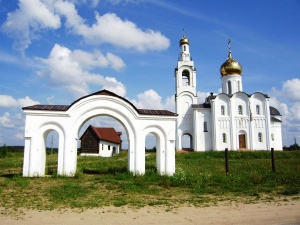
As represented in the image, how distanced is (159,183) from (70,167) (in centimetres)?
481

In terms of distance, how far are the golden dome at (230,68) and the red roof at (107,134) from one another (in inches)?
747

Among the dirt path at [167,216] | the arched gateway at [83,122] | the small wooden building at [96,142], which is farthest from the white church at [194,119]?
the small wooden building at [96,142]

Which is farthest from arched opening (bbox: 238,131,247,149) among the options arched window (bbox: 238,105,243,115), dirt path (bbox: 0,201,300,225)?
dirt path (bbox: 0,201,300,225)

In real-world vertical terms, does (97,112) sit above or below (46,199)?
above

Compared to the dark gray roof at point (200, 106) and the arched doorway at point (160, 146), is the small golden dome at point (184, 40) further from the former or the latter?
the arched doorway at point (160, 146)

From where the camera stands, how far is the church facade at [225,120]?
34469 mm

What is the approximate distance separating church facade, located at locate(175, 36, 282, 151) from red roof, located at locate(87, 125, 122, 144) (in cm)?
1183

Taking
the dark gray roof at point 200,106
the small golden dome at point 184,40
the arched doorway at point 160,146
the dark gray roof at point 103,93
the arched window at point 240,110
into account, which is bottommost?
the arched doorway at point 160,146

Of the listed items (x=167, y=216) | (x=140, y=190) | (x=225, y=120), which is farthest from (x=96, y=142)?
(x=167, y=216)

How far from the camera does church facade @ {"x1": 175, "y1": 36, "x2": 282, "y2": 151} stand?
3447 cm

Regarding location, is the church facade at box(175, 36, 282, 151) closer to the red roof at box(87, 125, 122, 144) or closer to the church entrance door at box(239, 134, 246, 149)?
the church entrance door at box(239, 134, 246, 149)

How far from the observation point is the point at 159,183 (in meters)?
12.5

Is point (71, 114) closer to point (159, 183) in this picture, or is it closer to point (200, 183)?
point (159, 183)

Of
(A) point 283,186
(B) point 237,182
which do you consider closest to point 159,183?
(B) point 237,182
